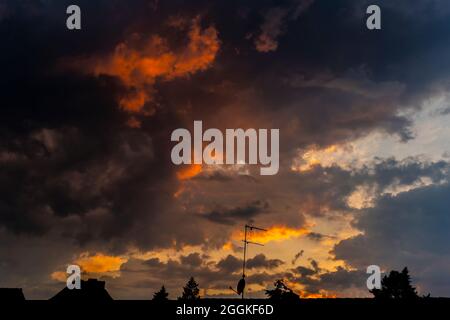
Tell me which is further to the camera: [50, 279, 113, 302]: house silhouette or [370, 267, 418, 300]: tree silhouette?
[370, 267, 418, 300]: tree silhouette

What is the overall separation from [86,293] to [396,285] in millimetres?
52716

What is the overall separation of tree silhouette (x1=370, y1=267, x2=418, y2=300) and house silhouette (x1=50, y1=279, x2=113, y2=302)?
48.6 metres

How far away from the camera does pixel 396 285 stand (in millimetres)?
79312

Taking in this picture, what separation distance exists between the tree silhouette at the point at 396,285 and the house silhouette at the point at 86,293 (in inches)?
1913

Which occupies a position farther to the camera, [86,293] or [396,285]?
[396,285]

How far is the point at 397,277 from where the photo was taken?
8006cm

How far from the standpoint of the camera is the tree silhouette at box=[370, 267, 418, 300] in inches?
3093

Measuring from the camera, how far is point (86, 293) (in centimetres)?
4409

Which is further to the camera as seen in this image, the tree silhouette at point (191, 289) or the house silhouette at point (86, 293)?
the tree silhouette at point (191, 289)

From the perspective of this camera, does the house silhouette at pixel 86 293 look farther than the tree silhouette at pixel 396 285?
No

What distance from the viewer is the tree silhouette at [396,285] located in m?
78.6

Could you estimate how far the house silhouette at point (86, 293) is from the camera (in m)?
42.7
